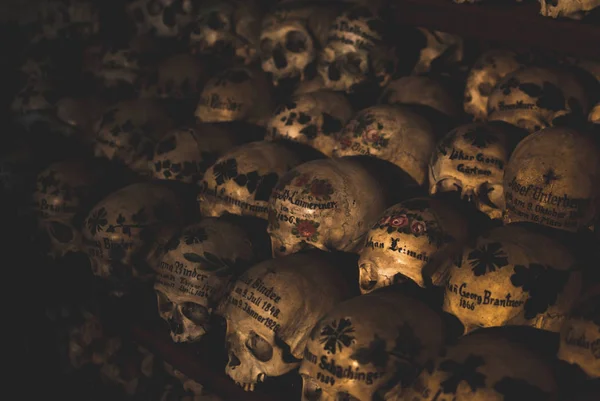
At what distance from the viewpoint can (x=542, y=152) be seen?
3.88 ft

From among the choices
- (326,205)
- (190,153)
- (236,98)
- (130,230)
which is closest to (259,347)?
(326,205)

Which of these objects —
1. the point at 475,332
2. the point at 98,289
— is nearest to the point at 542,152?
the point at 475,332

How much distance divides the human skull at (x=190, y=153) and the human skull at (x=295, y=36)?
0.78ft

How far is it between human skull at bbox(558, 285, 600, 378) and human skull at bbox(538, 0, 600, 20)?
0.45m

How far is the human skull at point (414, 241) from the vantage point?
1.26m

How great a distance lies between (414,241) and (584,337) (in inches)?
12.6

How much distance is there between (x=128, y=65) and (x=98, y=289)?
0.65m

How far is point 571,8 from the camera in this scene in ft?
4.00

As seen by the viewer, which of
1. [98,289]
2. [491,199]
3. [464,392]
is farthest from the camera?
[98,289]

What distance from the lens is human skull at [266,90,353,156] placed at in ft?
5.37

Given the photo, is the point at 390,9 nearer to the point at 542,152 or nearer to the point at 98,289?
the point at 542,152

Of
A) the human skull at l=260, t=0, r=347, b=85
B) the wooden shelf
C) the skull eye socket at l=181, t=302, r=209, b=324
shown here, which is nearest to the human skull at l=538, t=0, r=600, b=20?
the wooden shelf

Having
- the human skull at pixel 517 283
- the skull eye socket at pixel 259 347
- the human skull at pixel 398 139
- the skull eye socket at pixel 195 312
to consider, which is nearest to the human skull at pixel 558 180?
the human skull at pixel 517 283

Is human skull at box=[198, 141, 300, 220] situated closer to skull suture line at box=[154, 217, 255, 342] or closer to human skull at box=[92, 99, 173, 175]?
skull suture line at box=[154, 217, 255, 342]
